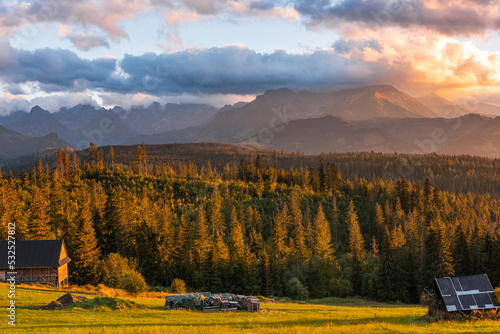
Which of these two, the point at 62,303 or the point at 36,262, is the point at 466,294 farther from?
the point at 36,262

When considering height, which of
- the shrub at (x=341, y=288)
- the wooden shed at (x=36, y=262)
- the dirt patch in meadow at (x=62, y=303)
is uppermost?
the wooden shed at (x=36, y=262)

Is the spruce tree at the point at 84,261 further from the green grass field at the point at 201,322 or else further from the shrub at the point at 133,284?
the green grass field at the point at 201,322

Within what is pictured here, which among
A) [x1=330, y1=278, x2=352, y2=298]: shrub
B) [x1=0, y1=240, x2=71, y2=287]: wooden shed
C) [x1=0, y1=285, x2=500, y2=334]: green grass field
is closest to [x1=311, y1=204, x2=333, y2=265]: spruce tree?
[x1=330, y1=278, x2=352, y2=298]: shrub

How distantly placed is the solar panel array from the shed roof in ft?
176

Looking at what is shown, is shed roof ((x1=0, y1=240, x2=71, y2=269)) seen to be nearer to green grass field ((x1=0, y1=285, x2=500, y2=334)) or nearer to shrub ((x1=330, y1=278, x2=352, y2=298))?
green grass field ((x1=0, y1=285, x2=500, y2=334))

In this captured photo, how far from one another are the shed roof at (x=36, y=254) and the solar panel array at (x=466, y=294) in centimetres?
5359

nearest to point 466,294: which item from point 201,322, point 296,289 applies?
point 201,322

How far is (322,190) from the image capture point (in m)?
160

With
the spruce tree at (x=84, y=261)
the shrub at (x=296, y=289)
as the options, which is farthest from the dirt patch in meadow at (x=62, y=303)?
the shrub at (x=296, y=289)

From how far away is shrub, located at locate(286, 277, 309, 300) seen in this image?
7825cm

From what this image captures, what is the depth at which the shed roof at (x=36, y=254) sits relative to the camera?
60.5 metres

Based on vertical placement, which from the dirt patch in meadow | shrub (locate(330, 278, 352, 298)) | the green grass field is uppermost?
the dirt patch in meadow

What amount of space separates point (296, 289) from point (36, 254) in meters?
47.6

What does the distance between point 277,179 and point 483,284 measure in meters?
137
